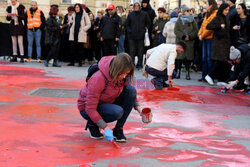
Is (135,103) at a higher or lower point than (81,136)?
higher

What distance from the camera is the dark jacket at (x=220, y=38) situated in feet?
29.7

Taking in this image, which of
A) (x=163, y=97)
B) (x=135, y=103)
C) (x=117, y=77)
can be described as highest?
(x=117, y=77)

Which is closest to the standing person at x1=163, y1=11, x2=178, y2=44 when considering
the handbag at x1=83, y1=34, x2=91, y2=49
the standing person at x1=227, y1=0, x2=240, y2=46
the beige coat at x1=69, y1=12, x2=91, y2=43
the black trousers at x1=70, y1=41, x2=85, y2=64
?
the standing person at x1=227, y1=0, x2=240, y2=46

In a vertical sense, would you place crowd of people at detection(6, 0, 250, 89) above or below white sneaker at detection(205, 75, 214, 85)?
above

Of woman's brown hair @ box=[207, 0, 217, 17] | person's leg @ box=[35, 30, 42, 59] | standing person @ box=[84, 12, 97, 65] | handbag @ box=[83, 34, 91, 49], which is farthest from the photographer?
standing person @ box=[84, 12, 97, 65]

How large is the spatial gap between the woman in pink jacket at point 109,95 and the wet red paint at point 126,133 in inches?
9.9

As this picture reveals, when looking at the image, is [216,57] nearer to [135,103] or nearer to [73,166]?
[135,103]

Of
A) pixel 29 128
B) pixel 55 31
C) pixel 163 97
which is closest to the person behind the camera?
pixel 29 128

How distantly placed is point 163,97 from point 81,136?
10.3 ft

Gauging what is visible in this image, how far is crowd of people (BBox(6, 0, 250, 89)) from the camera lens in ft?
29.0

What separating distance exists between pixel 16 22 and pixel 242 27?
23.8 ft

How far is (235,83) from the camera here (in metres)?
7.93

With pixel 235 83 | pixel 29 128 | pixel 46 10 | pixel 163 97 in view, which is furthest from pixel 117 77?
pixel 46 10

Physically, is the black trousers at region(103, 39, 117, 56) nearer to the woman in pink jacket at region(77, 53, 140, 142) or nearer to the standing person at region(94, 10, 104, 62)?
the standing person at region(94, 10, 104, 62)
